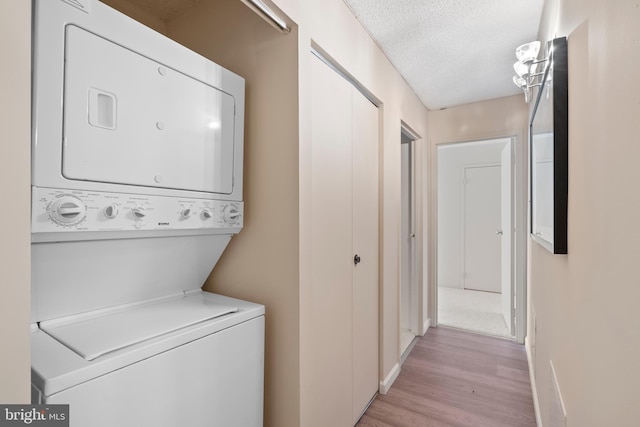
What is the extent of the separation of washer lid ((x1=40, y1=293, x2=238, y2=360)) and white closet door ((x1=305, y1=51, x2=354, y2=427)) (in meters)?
0.49

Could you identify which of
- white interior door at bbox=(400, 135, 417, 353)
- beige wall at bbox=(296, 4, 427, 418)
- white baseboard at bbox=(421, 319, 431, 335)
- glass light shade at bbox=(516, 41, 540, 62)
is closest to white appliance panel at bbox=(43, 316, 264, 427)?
beige wall at bbox=(296, 4, 427, 418)

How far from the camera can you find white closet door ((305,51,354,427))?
1.49 m

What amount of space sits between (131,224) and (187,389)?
22.1 inches

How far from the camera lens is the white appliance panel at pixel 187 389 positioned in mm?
779

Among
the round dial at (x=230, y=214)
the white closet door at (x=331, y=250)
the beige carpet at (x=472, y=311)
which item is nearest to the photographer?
the round dial at (x=230, y=214)

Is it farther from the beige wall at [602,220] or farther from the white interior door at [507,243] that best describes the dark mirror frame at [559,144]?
the white interior door at [507,243]

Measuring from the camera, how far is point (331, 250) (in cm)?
164

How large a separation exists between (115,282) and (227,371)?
52cm

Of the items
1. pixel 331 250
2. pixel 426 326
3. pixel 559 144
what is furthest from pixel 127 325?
pixel 426 326

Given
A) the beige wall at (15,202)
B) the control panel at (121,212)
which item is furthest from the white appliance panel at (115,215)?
the beige wall at (15,202)

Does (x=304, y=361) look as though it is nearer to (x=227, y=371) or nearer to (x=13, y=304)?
(x=227, y=371)

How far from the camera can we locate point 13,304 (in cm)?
60

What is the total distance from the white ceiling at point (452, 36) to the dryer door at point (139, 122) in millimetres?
1156

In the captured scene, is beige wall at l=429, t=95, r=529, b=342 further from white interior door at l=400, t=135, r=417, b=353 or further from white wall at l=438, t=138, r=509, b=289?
white wall at l=438, t=138, r=509, b=289
